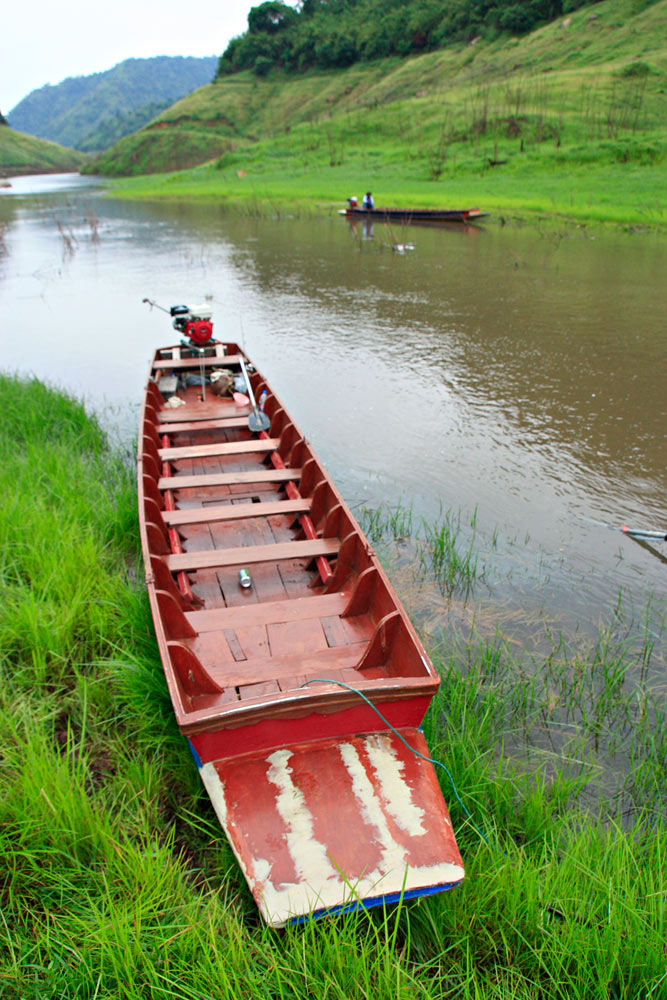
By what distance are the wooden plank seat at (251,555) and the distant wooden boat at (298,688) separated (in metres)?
0.02

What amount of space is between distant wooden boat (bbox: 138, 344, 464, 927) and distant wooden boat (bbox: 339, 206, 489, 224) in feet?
70.7

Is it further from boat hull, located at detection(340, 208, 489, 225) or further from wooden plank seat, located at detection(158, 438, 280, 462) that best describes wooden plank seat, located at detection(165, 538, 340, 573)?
boat hull, located at detection(340, 208, 489, 225)

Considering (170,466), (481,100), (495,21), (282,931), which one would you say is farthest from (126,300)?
(495,21)

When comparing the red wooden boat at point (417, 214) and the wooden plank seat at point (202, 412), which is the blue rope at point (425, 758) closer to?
the wooden plank seat at point (202, 412)

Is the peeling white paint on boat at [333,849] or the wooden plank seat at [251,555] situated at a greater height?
the wooden plank seat at [251,555]

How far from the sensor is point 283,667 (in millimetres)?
4258

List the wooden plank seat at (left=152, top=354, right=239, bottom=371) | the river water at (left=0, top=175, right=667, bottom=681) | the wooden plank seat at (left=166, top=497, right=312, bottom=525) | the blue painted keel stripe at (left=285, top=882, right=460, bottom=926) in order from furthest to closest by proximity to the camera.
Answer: the wooden plank seat at (left=152, top=354, right=239, bottom=371)
the river water at (left=0, top=175, right=667, bottom=681)
the wooden plank seat at (left=166, top=497, right=312, bottom=525)
the blue painted keel stripe at (left=285, top=882, right=460, bottom=926)

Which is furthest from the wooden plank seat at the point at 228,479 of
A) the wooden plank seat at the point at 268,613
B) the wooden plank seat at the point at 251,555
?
the wooden plank seat at the point at 268,613

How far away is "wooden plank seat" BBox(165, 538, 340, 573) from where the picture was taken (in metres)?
5.20

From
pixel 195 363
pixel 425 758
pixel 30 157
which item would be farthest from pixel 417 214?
pixel 30 157

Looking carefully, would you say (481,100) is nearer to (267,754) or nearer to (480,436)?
(480,436)

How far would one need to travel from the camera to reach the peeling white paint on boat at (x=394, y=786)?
126 inches

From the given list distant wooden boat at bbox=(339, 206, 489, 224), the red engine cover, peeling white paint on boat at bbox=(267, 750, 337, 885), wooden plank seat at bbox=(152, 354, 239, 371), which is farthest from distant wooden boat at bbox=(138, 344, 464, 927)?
distant wooden boat at bbox=(339, 206, 489, 224)

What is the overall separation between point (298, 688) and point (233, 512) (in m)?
2.73
